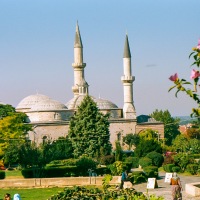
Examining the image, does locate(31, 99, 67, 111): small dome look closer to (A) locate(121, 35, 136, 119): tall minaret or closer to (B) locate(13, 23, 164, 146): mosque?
(B) locate(13, 23, 164, 146): mosque

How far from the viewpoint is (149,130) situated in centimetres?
6394

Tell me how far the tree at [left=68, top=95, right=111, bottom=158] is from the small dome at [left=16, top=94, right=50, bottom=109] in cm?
1917

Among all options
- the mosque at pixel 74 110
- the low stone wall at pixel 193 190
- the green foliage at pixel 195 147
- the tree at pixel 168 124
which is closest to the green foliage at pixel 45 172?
the low stone wall at pixel 193 190

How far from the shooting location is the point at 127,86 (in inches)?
2527

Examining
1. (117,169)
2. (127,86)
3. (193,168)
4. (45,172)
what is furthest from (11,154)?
(127,86)

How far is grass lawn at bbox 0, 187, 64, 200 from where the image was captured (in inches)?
904

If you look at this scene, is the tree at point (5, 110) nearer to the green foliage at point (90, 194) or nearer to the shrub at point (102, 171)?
the shrub at point (102, 171)

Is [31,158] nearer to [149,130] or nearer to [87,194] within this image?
[87,194]

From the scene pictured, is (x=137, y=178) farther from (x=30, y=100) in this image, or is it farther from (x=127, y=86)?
(x=30, y=100)

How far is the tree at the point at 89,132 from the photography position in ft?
155

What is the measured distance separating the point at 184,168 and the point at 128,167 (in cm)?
329

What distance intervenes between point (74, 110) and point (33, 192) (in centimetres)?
3922

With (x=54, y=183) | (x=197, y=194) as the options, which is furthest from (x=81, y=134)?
(x=197, y=194)

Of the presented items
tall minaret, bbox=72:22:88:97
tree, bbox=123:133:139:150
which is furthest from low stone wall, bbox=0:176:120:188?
tall minaret, bbox=72:22:88:97
